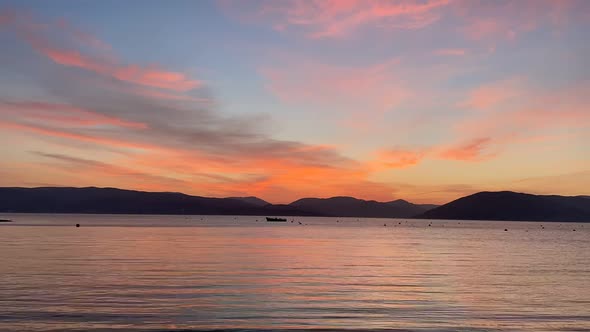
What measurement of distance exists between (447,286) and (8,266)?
3913 centimetres

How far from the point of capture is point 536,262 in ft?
220

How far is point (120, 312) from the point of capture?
28.9m

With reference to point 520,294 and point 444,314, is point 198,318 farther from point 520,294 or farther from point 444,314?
point 520,294

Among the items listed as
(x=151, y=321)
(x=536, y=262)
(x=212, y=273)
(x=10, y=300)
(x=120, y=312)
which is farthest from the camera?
(x=536, y=262)

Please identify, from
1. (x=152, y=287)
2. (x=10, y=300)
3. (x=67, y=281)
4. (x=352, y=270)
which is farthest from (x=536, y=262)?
(x=10, y=300)

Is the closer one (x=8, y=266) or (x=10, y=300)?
(x=10, y=300)

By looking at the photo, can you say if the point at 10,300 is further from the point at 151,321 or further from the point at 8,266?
the point at 8,266

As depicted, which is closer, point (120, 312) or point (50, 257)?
point (120, 312)

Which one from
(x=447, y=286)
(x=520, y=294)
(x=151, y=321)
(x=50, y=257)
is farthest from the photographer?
(x=50, y=257)

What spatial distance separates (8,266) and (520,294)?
44.1 m

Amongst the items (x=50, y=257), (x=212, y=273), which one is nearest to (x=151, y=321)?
(x=212, y=273)

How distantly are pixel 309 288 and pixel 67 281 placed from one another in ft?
A: 59.9

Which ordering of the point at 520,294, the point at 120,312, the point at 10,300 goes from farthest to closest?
the point at 520,294 → the point at 10,300 → the point at 120,312

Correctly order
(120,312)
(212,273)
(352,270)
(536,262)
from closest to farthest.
→ (120,312)
(212,273)
(352,270)
(536,262)
